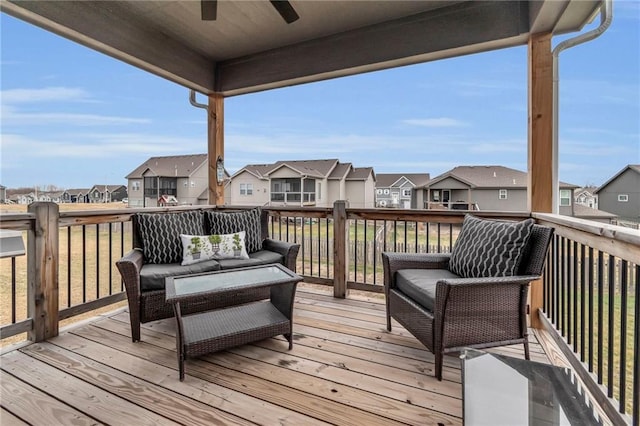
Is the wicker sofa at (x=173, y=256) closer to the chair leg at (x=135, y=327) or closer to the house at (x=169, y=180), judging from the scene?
the chair leg at (x=135, y=327)

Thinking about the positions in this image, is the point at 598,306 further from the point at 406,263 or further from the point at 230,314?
the point at 230,314

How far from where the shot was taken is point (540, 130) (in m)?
2.69

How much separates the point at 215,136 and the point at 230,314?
9.17ft

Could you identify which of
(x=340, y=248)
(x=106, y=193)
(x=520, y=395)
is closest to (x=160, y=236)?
(x=106, y=193)

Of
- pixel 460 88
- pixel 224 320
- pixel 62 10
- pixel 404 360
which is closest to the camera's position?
pixel 404 360

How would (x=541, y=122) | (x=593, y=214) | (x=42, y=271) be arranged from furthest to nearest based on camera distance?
(x=541, y=122)
(x=42, y=271)
(x=593, y=214)

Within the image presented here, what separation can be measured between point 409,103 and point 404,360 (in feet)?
10.2

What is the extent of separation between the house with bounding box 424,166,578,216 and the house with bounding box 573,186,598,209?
1.38 ft

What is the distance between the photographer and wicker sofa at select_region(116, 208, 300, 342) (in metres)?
2.38

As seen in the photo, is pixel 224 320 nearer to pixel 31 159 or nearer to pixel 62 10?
pixel 31 159

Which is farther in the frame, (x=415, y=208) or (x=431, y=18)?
(x=415, y=208)

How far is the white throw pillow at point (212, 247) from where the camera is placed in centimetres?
297

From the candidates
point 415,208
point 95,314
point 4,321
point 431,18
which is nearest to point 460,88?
point 431,18

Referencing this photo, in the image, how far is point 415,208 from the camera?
10.8ft
